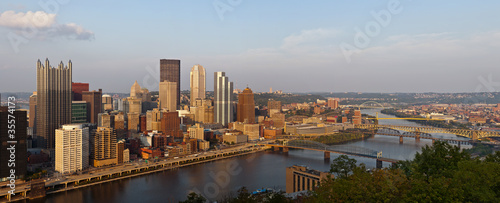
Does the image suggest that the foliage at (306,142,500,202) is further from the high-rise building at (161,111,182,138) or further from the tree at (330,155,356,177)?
the high-rise building at (161,111,182,138)

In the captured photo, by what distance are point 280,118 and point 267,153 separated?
395 inches

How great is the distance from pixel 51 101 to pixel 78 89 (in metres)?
6.34

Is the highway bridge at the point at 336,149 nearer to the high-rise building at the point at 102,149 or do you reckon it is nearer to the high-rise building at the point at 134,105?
the high-rise building at the point at 102,149

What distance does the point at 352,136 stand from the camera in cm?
2195

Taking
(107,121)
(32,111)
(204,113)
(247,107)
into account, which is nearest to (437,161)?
(107,121)

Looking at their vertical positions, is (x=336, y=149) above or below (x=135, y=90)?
below

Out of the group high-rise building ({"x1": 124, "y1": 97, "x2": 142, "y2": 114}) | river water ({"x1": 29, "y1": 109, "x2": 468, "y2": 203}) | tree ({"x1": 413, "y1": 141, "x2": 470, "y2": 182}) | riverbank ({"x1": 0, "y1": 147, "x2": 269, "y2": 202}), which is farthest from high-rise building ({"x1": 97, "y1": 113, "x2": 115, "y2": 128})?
tree ({"x1": 413, "y1": 141, "x2": 470, "y2": 182})

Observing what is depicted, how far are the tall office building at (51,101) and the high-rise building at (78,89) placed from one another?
4.58 meters

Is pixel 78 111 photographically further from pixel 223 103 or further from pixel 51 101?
pixel 223 103

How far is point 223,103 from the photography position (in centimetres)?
2805

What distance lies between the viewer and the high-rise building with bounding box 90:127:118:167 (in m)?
12.7

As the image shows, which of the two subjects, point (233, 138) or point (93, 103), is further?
point (93, 103)

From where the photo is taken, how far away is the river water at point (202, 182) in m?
9.38

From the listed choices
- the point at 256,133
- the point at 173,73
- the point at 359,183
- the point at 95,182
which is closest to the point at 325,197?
the point at 359,183
